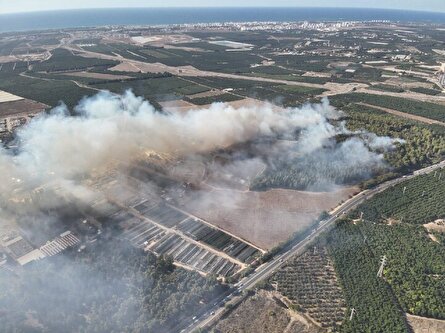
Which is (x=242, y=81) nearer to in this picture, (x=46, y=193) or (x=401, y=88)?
(x=401, y=88)

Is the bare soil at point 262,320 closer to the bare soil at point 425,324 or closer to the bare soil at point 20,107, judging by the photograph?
the bare soil at point 425,324

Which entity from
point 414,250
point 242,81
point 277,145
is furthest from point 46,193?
point 242,81

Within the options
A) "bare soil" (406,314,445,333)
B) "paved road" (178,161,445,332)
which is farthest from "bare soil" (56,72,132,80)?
"bare soil" (406,314,445,333)

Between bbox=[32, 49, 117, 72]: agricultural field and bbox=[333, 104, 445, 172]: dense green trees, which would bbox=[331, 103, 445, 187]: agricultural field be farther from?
bbox=[32, 49, 117, 72]: agricultural field

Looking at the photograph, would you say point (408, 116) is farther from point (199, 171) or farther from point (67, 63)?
point (67, 63)

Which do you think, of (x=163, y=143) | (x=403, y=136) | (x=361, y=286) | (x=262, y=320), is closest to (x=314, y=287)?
(x=361, y=286)
